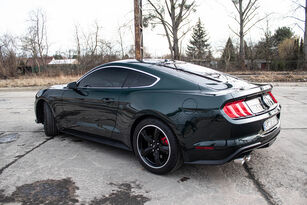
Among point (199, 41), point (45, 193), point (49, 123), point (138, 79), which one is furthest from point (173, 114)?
point (199, 41)

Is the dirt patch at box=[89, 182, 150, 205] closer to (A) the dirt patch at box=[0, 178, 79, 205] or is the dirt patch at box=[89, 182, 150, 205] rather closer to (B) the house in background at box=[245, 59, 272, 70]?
(A) the dirt patch at box=[0, 178, 79, 205]

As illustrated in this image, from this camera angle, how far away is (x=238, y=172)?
3119mm

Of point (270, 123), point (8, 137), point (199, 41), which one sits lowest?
point (8, 137)

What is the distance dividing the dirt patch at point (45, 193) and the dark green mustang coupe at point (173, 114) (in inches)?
37.3

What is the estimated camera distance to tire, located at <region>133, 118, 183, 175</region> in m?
2.87

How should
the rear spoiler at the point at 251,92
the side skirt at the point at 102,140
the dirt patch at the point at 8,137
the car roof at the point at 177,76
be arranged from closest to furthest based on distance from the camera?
the rear spoiler at the point at 251,92 < the car roof at the point at 177,76 < the side skirt at the point at 102,140 < the dirt patch at the point at 8,137

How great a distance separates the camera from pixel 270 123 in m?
3.04

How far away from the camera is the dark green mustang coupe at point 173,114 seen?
264cm

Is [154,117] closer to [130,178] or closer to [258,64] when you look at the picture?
[130,178]

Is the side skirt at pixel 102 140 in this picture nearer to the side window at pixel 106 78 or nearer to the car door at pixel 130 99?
the car door at pixel 130 99

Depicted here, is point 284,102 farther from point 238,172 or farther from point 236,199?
point 236,199

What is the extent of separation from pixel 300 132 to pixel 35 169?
4.67 meters

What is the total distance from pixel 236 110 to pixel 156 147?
1060mm

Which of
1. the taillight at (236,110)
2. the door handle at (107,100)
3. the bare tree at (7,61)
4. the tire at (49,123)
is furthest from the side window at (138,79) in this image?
the bare tree at (7,61)
